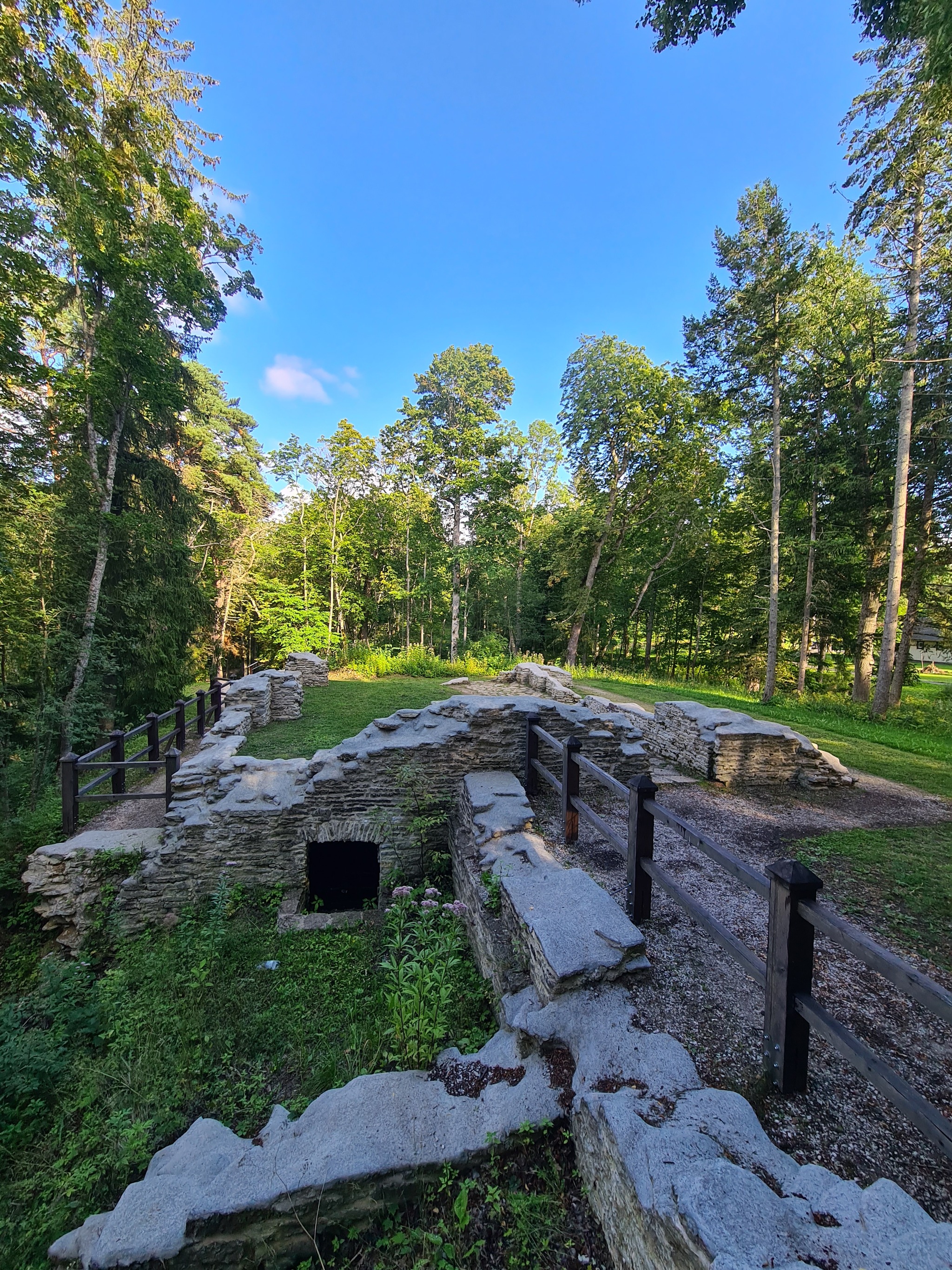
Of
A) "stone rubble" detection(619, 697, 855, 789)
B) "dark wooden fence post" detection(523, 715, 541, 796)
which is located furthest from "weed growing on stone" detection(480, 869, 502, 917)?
"stone rubble" detection(619, 697, 855, 789)

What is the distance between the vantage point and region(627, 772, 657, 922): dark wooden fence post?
305cm

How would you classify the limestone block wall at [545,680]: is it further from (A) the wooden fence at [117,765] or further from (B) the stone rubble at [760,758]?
(A) the wooden fence at [117,765]

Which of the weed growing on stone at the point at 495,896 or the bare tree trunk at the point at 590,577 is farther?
the bare tree trunk at the point at 590,577

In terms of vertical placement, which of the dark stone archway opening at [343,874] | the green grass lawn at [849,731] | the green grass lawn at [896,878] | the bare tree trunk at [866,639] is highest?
the bare tree trunk at [866,639]

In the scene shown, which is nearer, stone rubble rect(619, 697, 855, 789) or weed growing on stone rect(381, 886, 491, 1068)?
weed growing on stone rect(381, 886, 491, 1068)

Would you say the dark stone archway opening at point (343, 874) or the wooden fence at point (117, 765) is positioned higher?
the wooden fence at point (117, 765)

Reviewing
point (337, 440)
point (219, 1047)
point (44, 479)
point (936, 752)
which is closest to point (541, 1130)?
point (219, 1047)

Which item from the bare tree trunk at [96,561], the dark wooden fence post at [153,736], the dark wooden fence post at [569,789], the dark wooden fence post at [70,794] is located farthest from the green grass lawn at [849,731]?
the bare tree trunk at [96,561]

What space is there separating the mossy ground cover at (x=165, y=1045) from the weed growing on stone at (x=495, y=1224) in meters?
0.85

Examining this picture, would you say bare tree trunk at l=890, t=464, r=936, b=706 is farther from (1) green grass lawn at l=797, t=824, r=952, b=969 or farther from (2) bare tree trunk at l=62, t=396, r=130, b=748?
(2) bare tree trunk at l=62, t=396, r=130, b=748

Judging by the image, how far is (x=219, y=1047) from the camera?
346 cm

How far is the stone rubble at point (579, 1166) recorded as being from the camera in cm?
130

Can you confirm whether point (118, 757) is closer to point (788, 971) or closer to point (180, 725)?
point (180, 725)

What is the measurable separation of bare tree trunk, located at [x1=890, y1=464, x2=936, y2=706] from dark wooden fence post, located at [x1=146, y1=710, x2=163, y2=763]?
668 inches
